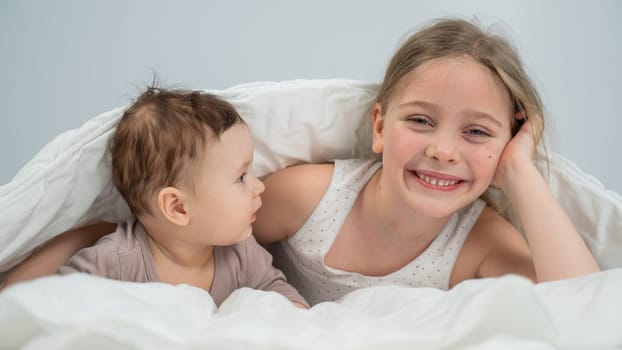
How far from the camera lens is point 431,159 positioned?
1.02m

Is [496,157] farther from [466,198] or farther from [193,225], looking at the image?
[193,225]

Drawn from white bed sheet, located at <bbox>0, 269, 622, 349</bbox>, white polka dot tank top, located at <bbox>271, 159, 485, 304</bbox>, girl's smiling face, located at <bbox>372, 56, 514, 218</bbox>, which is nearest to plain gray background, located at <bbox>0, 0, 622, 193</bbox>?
white polka dot tank top, located at <bbox>271, 159, 485, 304</bbox>

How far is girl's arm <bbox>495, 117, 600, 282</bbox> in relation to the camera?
3.23 feet

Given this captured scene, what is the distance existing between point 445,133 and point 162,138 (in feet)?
1.26

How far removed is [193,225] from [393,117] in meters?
0.33

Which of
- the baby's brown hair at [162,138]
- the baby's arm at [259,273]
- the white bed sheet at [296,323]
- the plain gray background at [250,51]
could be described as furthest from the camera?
the plain gray background at [250,51]

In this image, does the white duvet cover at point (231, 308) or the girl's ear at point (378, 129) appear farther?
the girl's ear at point (378, 129)

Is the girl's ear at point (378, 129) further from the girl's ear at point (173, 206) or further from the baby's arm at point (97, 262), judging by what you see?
the baby's arm at point (97, 262)

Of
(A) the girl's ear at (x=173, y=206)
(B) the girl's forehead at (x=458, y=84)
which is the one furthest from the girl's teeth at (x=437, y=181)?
(A) the girl's ear at (x=173, y=206)

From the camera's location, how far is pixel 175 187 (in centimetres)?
97

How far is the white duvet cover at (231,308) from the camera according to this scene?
2.13 feet

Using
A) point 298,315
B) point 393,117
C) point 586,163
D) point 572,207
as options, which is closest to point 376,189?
point 393,117

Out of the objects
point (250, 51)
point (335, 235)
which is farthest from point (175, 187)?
point (250, 51)

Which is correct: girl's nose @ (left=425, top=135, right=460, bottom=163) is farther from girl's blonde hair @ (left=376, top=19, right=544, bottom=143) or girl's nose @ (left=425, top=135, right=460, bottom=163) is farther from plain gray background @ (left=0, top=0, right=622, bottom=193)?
plain gray background @ (left=0, top=0, right=622, bottom=193)
